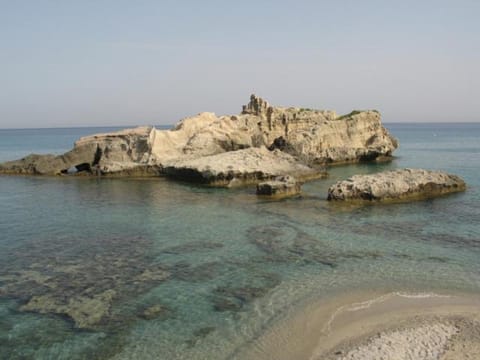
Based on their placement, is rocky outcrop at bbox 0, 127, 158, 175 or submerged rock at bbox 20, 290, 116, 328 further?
rocky outcrop at bbox 0, 127, 158, 175

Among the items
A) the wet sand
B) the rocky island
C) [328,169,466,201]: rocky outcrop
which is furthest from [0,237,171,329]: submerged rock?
the rocky island

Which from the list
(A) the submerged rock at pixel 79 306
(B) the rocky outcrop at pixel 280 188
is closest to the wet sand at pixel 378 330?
(A) the submerged rock at pixel 79 306

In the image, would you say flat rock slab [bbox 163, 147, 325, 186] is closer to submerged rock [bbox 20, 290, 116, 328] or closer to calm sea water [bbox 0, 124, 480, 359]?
calm sea water [bbox 0, 124, 480, 359]

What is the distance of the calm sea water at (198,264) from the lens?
11570 mm

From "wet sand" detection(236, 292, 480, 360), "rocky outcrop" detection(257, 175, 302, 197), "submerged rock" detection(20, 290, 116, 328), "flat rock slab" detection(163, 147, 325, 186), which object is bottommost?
"wet sand" detection(236, 292, 480, 360)

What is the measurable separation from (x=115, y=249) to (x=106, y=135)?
102ft

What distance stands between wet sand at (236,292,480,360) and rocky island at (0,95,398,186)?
76.6ft

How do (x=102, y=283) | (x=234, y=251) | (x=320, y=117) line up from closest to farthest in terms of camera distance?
(x=102, y=283)
(x=234, y=251)
(x=320, y=117)

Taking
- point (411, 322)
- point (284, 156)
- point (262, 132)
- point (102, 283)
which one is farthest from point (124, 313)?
point (262, 132)

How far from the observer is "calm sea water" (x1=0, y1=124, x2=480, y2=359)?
11570mm

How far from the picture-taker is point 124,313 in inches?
500

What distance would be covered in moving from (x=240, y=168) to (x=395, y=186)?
13211 mm

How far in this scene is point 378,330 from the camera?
37.8 feet

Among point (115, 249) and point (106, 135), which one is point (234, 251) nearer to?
point (115, 249)
